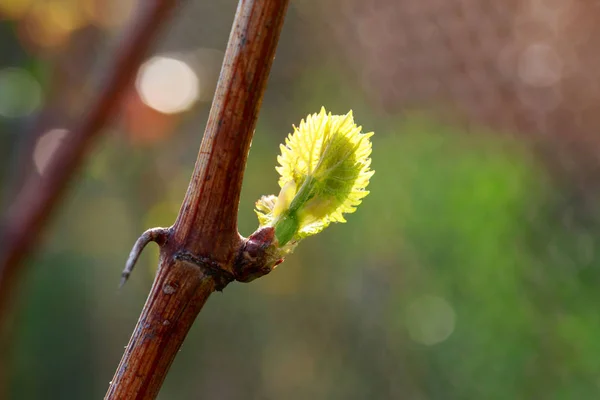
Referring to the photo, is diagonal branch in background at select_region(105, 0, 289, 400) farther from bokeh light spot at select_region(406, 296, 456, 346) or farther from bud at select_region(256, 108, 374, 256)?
bokeh light spot at select_region(406, 296, 456, 346)

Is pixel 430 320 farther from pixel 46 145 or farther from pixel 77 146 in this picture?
pixel 77 146

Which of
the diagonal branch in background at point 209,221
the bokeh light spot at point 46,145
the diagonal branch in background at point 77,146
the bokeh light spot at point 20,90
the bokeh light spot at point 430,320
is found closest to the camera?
the diagonal branch in background at point 209,221

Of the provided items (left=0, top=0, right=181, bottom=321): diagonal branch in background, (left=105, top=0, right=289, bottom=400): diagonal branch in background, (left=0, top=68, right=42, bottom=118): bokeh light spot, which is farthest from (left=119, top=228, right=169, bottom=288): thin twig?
(left=0, top=68, right=42, bottom=118): bokeh light spot

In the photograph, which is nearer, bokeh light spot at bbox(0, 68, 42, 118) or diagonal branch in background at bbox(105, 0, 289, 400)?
diagonal branch in background at bbox(105, 0, 289, 400)

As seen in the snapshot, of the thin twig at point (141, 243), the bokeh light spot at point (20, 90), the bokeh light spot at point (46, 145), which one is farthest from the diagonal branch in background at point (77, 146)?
the bokeh light spot at point (20, 90)

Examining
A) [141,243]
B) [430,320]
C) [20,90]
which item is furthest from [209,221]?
[430,320]

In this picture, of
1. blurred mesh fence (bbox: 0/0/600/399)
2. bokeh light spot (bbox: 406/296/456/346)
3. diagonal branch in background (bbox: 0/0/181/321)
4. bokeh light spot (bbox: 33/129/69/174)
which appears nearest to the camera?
diagonal branch in background (bbox: 0/0/181/321)

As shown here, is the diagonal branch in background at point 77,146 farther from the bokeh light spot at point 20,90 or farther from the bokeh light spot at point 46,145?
the bokeh light spot at point 20,90
